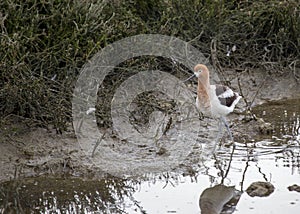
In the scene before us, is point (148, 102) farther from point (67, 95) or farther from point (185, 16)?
point (185, 16)

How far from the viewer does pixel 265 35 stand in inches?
292

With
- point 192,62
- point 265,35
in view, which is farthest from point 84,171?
point 265,35

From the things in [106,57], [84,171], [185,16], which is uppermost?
[185,16]

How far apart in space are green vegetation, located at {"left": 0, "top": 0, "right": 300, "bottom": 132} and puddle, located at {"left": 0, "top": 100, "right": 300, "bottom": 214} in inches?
27.7

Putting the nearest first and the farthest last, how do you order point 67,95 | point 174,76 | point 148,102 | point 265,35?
point 67,95 < point 148,102 < point 174,76 < point 265,35

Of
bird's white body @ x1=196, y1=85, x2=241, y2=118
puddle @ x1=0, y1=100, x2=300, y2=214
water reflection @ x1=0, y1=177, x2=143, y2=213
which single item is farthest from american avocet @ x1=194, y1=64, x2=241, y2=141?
water reflection @ x1=0, y1=177, x2=143, y2=213

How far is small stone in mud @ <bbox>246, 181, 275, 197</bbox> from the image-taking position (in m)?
4.84

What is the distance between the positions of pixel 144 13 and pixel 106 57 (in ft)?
4.50

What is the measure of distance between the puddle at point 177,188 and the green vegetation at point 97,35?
705 millimetres

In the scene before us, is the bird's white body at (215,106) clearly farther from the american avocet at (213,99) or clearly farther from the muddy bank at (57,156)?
the muddy bank at (57,156)

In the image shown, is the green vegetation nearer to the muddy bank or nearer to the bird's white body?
the muddy bank

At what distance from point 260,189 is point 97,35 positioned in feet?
6.74

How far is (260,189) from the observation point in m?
4.87

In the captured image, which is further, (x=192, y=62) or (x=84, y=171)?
(x=192, y=62)
